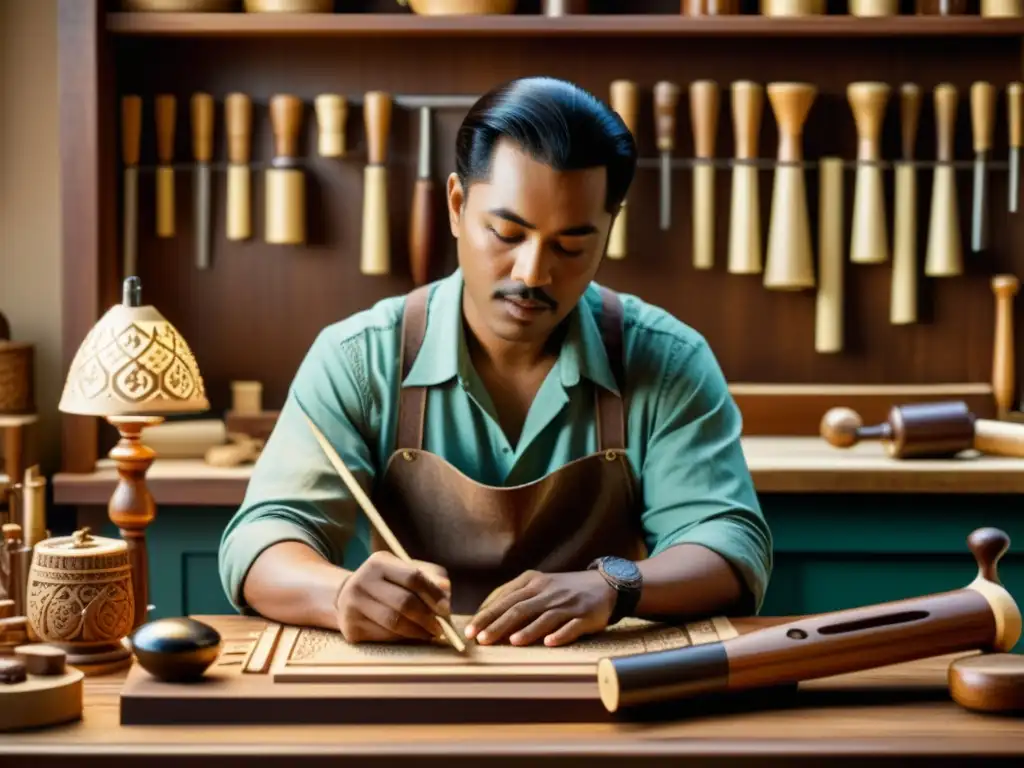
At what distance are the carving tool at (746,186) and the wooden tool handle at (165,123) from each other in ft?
5.28

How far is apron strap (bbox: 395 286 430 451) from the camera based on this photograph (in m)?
2.52

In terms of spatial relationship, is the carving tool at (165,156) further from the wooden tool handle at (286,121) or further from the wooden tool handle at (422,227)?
the wooden tool handle at (422,227)

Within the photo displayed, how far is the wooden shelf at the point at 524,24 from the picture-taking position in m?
3.86

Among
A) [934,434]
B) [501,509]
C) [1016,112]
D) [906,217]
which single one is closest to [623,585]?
[501,509]

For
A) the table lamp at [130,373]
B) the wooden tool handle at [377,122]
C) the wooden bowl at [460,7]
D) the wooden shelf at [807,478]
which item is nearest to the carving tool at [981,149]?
the wooden shelf at [807,478]

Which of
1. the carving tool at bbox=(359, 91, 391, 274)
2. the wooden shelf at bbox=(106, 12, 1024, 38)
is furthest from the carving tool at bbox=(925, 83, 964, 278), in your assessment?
the carving tool at bbox=(359, 91, 391, 274)

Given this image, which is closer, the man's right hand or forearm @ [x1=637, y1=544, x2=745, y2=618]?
the man's right hand

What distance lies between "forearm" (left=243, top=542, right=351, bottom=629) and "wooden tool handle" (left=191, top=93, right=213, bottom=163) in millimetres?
2187

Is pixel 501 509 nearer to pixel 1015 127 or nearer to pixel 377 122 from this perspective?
pixel 377 122

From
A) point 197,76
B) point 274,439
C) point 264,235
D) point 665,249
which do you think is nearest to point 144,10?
point 197,76

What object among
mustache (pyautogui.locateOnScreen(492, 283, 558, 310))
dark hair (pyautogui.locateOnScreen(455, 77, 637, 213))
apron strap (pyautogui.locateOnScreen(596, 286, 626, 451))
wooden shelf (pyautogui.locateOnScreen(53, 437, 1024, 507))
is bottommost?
wooden shelf (pyautogui.locateOnScreen(53, 437, 1024, 507))

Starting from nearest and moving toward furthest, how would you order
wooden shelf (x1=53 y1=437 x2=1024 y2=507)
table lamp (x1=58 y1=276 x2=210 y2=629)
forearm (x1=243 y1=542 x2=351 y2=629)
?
forearm (x1=243 y1=542 x2=351 y2=629) → table lamp (x1=58 y1=276 x2=210 y2=629) → wooden shelf (x1=53 y1=437 x2=1024 y2=507)

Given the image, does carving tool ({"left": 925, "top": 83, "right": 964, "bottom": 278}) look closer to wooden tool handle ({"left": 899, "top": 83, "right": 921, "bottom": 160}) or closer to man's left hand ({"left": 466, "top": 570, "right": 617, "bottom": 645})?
wooden tool handle ({"left": 899, "top": 83, "right": 921, "bottom": 160})

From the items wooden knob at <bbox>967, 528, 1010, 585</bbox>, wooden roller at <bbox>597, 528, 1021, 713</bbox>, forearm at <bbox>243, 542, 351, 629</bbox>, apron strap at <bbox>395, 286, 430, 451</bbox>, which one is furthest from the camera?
apron strap at <bbox>395, 286, 430, 451</bbox>
